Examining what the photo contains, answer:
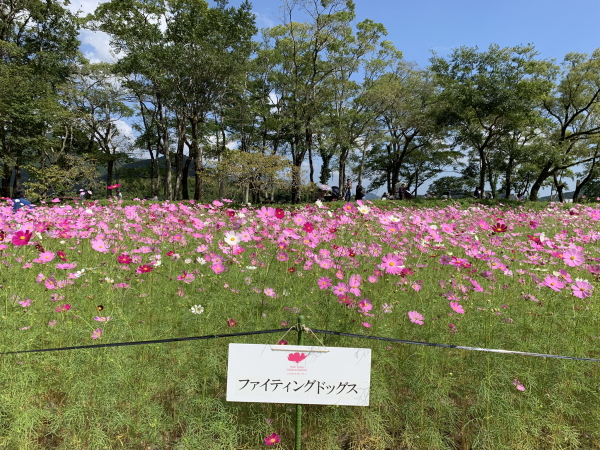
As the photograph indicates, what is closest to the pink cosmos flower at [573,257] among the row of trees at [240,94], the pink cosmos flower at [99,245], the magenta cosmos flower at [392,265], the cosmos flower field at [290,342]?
the cosmos flower field at [290,342]

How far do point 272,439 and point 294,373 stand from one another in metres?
0.42

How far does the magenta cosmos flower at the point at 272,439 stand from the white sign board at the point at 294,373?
32cm

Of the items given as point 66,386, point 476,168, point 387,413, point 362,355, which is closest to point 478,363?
point 387,413

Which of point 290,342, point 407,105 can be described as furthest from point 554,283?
point 407,105

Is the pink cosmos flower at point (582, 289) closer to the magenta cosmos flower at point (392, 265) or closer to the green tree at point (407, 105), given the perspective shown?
the magenta cosmos flower at point (392, 265)

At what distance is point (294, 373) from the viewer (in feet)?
3.72

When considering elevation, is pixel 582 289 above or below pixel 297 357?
above

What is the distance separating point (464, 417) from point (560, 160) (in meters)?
15.3

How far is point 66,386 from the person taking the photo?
1.55 meters

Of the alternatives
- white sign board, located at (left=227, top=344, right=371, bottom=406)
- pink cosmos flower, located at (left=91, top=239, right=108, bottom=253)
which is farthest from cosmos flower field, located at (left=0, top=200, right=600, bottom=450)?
white sign board, located at (left=227, top=344, right=371, bottom=406)

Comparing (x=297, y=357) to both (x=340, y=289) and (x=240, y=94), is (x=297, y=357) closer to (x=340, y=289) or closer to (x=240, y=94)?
(x=340, y=289)

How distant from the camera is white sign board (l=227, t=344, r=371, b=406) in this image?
1.12m

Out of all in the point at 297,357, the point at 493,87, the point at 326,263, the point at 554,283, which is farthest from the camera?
the point at 493,87

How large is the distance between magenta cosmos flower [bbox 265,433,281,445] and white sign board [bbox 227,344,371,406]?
1.04 ft
